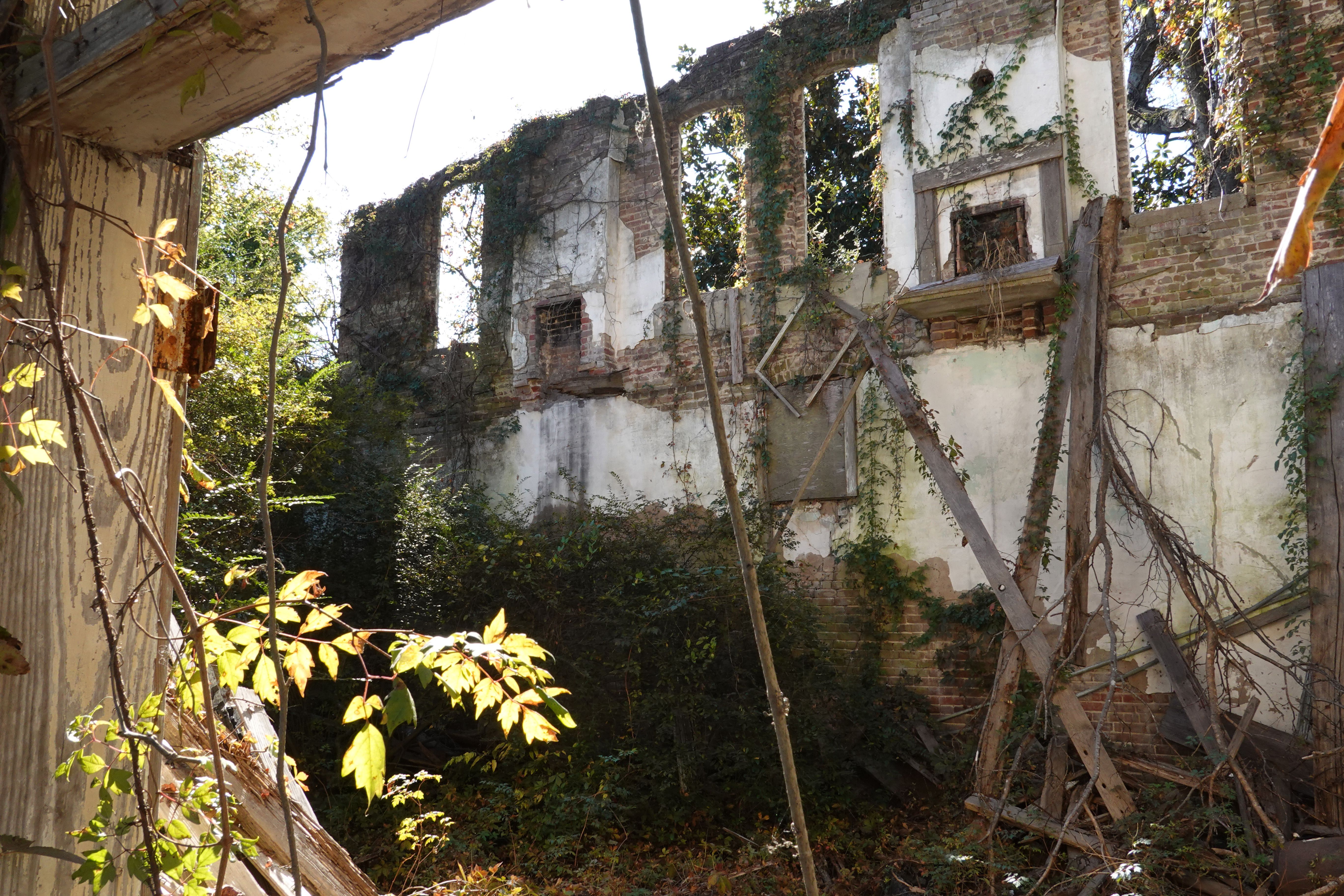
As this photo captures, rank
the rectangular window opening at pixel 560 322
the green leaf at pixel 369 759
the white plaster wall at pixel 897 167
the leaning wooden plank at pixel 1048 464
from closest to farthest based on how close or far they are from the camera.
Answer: the green leaf at pixel 369 759
the leaning wooden plank at pixel 1048 464
the white plaster wall at pixel 897 167
the rectangular window opening at pixel 560 322

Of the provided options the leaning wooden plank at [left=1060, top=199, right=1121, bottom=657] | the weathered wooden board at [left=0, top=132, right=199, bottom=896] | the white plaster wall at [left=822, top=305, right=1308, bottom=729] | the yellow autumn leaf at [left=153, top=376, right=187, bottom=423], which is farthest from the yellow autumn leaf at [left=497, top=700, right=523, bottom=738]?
the white plaster wall at [left=822, top=305, right=1308, bottom=729]

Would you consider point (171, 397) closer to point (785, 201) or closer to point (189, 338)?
point (189, 338)

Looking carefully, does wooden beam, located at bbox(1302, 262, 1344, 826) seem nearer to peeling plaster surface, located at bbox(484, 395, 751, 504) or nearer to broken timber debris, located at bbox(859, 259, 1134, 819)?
broken timber debris, located at bbox(859, 259, 1134, 819)

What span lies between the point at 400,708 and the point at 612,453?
8.21m

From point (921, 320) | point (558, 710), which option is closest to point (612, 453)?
point (921, 320)

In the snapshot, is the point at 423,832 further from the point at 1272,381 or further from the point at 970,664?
the point at 1272,381

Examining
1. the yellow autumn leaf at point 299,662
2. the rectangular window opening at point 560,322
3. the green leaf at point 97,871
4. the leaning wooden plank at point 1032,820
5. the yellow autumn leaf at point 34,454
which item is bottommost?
the leaning wooden plank at point 1032,820

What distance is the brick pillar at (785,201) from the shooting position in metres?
8.68

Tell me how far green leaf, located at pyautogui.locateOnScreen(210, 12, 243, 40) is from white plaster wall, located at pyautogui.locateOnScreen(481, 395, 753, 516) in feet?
23.9

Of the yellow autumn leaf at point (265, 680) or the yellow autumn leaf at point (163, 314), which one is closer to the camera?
the yellow autumn leaf at point (163, 314)

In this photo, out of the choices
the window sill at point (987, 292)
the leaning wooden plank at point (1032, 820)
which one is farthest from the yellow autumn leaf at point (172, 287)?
the window sill at point (987, 292)

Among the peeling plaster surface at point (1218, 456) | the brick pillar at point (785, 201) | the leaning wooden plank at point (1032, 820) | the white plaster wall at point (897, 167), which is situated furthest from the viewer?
the brick pillar at point (785, 201)

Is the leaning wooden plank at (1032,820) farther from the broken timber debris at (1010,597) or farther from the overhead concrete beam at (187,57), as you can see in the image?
the overhead concrete beam at (187,57)

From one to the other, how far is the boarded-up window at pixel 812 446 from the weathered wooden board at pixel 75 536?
6.98 metres
